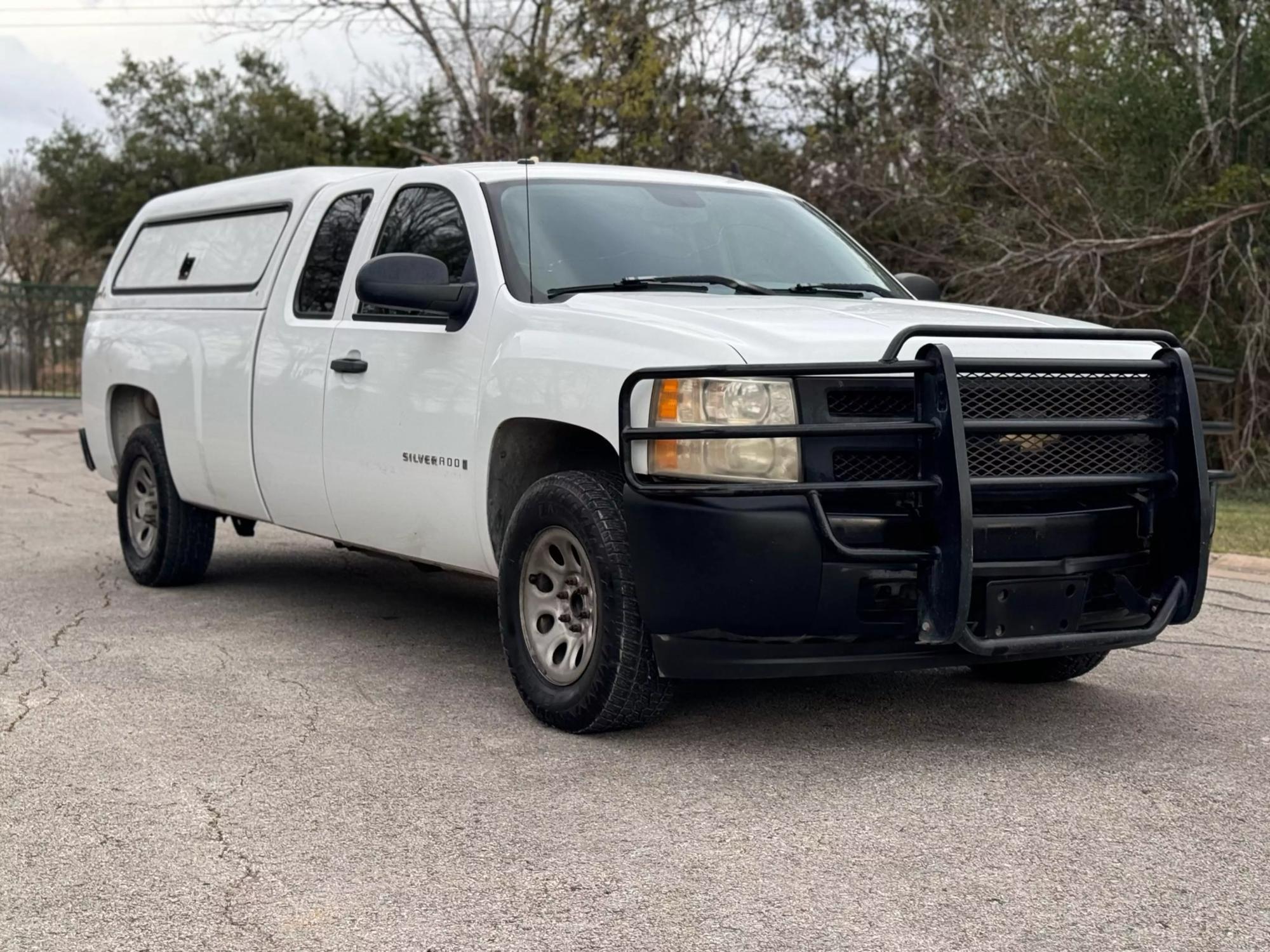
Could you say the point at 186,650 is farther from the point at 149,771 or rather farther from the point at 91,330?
the point at 91,330

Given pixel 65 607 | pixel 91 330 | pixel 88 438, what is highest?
pixel 91 330

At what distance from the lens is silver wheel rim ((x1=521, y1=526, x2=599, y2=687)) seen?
17.0ft

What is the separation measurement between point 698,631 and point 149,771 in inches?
66.4

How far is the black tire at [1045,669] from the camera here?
19.4 ft

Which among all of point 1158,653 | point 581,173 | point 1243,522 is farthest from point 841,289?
point 1243,522

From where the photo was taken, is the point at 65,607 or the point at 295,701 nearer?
the point at 295,701

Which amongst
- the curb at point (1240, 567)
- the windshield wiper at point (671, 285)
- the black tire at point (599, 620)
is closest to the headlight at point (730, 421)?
the black tire at point (599, 620)

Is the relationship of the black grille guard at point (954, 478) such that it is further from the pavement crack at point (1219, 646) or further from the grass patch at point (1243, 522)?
the grass patch at point (1243, 522)

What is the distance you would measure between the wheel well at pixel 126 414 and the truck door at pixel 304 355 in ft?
6.02

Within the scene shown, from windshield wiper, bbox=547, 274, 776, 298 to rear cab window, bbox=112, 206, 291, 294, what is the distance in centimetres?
228

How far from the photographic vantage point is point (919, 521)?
4.69 meters

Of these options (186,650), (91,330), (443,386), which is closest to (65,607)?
(186,650)

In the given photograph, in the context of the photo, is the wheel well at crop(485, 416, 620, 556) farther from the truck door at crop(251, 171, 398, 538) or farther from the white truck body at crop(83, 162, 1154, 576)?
the truck door at crop(251, 171, 398, 538)

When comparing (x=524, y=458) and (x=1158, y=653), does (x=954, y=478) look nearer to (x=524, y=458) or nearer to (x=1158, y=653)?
(x=524, y=458)
